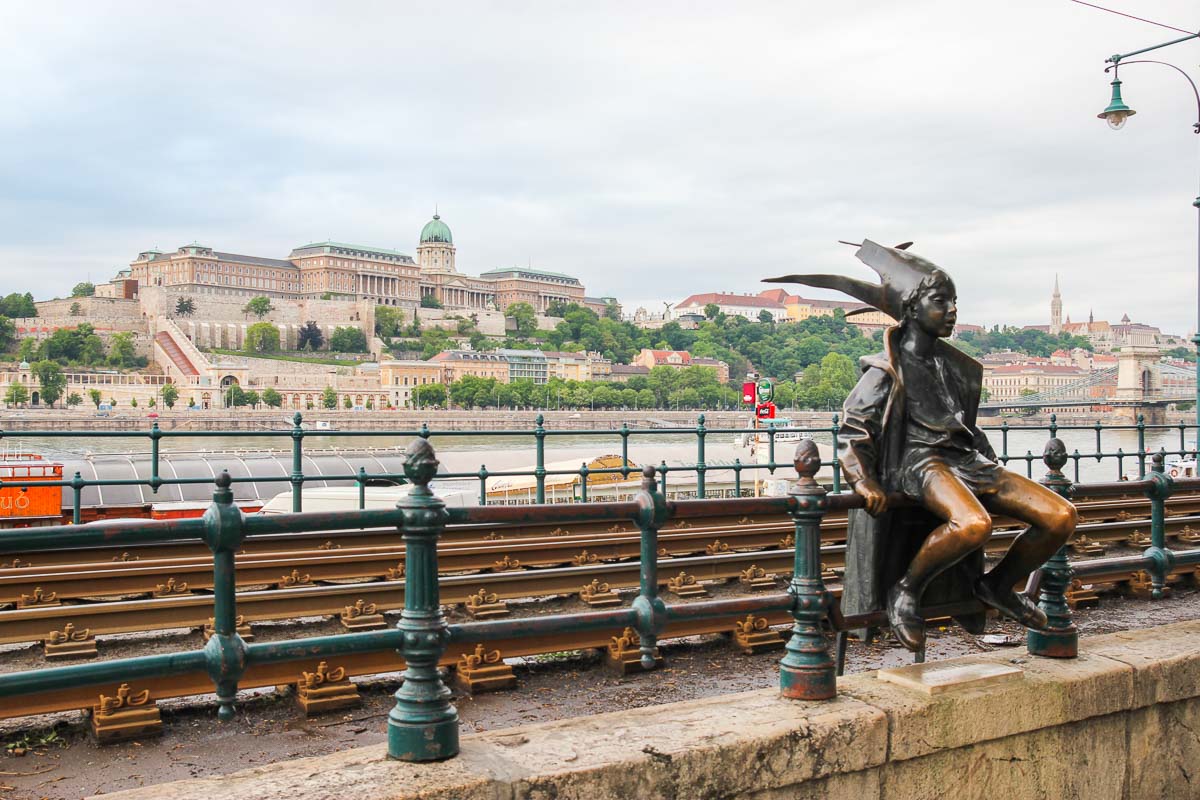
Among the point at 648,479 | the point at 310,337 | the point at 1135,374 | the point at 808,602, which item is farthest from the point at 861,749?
the point at 310,337

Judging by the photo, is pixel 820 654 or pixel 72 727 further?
pixel 72 727

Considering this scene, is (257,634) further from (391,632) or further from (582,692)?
(391,632)

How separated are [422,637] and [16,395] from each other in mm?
124650

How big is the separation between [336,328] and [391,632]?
160 m

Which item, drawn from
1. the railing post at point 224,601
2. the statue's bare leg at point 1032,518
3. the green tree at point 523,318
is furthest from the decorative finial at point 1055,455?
the green tree at point 523,318

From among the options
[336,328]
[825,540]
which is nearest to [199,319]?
[336,328]

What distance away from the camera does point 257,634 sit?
19.1 feet

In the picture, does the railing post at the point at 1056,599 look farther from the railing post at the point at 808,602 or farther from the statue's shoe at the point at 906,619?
the railing post at the point at 808,602

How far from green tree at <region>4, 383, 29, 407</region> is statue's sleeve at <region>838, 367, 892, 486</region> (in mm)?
122824

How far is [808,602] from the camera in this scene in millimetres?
3949

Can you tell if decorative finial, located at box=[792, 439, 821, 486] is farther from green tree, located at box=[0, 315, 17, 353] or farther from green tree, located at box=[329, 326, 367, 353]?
green tree, located at box=[329, 326, 367, 353]

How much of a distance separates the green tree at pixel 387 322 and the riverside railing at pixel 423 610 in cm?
16219

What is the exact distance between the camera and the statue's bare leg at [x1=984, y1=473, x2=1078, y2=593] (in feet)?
14.1

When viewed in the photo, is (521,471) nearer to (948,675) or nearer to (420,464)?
(948,675)
